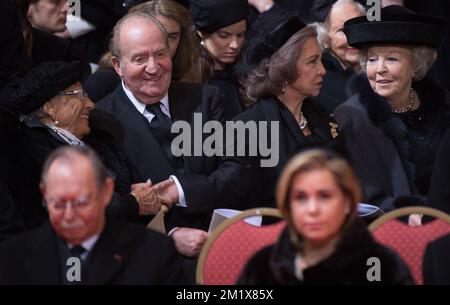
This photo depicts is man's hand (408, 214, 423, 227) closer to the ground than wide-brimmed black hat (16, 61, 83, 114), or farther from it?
closer to the ground

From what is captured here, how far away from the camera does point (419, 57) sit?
5.62 m

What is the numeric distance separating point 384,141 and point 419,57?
1.61 feet

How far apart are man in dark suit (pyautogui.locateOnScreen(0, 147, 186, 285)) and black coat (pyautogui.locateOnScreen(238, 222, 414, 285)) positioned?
1.18 ft

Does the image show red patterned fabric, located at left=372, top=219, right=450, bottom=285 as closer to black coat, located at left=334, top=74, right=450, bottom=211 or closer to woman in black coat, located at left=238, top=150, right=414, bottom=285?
woman in black coat, located at left=238, top=150, right=414, bottom=285

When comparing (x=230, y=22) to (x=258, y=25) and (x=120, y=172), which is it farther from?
(x=120, y=172)

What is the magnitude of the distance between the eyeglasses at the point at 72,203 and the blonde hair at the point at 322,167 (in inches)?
27.5

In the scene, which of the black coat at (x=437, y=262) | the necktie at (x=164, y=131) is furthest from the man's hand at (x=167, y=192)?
the black coat at (x=437, y=262)

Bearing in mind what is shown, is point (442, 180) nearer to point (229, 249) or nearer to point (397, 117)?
point (397, 117)

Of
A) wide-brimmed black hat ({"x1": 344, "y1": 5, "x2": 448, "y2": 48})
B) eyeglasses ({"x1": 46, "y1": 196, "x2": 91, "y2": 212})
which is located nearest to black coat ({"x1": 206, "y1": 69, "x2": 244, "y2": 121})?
wide-brimmed black hat ({"x1": 344, "y1": 5, "x2": 448, "y2": 48})

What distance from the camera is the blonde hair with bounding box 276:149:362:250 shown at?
3.67 metres

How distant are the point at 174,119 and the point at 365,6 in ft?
6.30

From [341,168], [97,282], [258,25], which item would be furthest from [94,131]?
[341,168]

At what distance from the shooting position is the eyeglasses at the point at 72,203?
386 cm

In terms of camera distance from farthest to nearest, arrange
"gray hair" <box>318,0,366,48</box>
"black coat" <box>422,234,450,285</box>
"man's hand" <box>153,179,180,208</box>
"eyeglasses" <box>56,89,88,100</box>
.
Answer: "gray hair" <box>318,0,366,48</box> → "man's hand" <box>153,179,180,208</box> → "eyeglasses" <box>56,89,88,100</box> → "black coat" <box>422,234,450,285</box>
